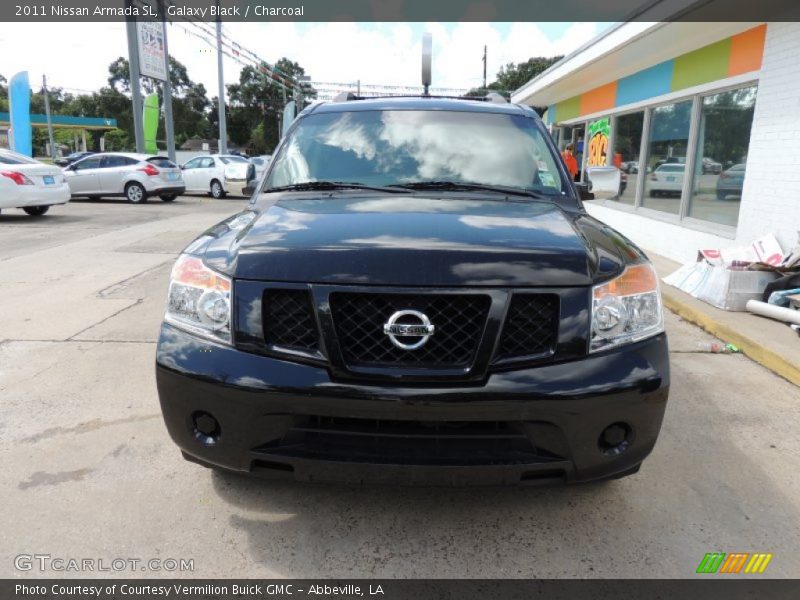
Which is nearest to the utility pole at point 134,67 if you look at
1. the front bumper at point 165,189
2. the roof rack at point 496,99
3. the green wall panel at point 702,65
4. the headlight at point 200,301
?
the front bumper at point 165,189

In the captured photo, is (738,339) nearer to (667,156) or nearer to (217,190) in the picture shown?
(667,156)

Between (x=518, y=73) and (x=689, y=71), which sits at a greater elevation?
(x=518, y=73)

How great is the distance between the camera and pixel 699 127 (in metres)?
8.54

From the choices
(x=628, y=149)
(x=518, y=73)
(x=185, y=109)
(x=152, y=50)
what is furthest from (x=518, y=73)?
(x=628, y=149)

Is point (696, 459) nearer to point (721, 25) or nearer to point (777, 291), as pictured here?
point (777, 291)

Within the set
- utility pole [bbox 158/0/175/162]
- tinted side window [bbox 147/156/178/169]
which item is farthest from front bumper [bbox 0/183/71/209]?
utility pole [bbox 158/0/175/162]

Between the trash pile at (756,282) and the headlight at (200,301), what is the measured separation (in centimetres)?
500

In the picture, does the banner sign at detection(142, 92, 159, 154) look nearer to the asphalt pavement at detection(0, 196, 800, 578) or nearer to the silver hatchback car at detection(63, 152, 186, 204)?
the silver hatchback car at detection(63, 152, 186, 204)

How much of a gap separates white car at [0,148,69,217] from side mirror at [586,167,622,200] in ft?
42.9

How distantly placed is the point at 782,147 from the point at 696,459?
4.89 metres

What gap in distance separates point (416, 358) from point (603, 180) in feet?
7.03

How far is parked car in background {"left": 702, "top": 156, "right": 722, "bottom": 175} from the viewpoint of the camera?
26.6 ft

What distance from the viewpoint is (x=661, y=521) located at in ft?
8.50

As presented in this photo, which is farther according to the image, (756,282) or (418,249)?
(756,282)
